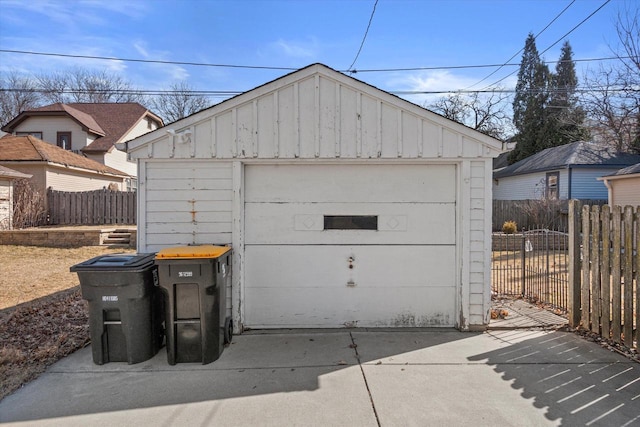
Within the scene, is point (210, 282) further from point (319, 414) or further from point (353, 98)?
point (353, 98)

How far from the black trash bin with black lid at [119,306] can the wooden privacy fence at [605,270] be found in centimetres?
481

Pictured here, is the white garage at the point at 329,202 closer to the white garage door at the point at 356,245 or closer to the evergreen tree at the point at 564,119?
the white garage door at the point at 356,245

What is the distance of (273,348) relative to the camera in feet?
14.3

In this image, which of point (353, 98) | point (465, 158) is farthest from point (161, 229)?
point (465, 158)

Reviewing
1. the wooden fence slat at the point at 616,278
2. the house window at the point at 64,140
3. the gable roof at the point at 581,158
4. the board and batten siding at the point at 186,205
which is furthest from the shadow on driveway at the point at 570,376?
the house window at the point at 64,140

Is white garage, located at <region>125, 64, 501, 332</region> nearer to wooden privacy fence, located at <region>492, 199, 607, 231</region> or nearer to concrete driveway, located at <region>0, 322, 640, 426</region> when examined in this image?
concrete driveway, located at <region>0, 322, 640, 426</region>

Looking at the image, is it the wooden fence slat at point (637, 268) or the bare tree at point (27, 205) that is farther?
the bare tree at point (27, 205)

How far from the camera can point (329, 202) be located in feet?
16.5

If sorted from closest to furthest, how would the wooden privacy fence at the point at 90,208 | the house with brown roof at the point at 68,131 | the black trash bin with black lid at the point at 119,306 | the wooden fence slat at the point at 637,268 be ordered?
the black trash bin with black lid at the point at 119,306
the wooden fence slat at the point at 637,268
the wooden privacy fence at the point at 90,208
the house with brown roof at the point at 68,131

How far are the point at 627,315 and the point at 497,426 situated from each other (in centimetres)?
234

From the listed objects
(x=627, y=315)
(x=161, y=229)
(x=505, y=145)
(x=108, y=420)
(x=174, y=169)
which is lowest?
(x=108, y=420)

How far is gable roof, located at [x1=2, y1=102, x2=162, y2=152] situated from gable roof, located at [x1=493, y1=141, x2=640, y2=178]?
23940 mm

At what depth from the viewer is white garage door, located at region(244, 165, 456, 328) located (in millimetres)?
4988

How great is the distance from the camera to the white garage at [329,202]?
479 centimetres
